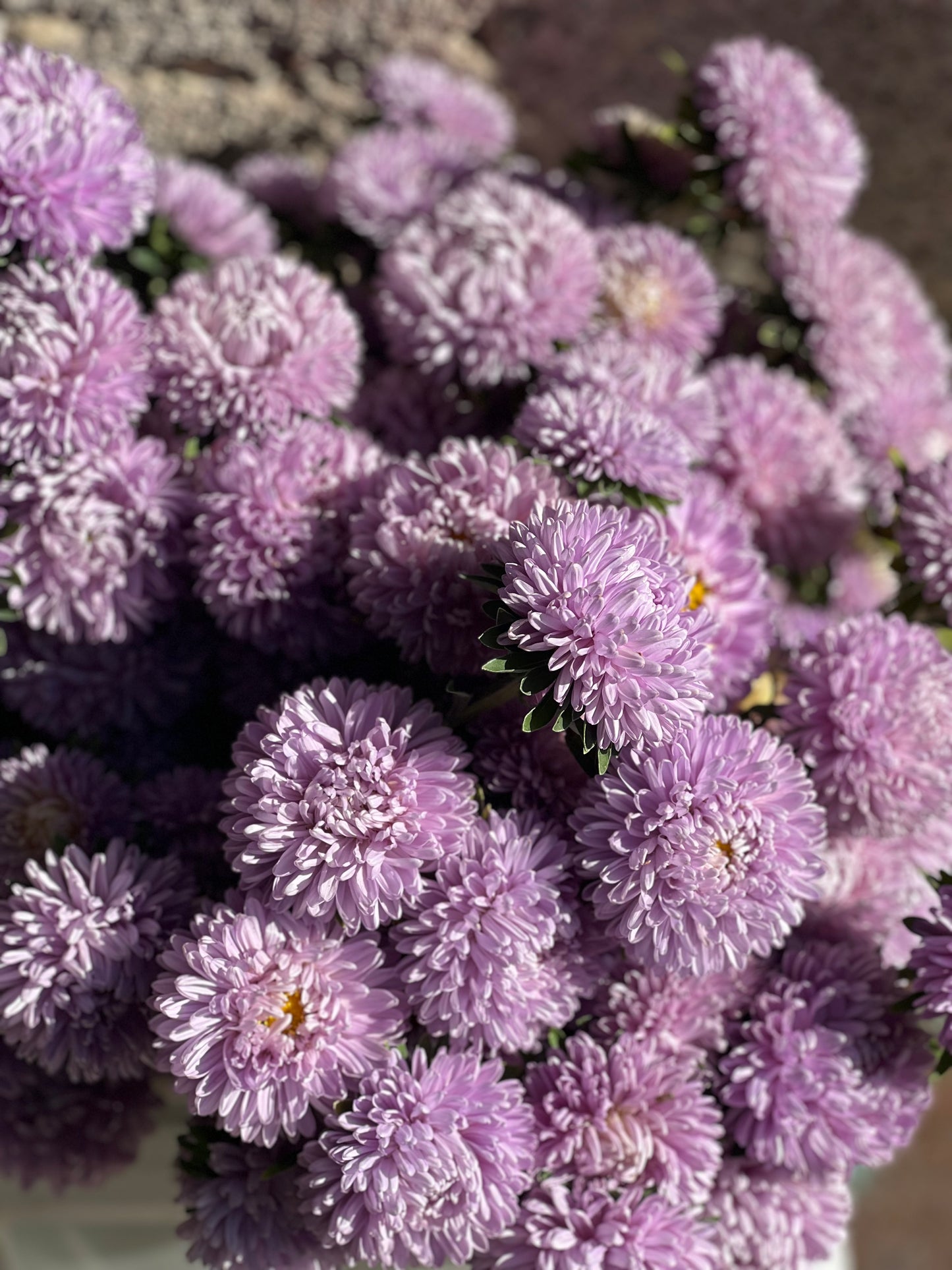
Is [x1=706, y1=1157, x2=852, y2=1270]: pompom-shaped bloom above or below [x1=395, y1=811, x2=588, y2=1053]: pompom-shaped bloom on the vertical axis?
below

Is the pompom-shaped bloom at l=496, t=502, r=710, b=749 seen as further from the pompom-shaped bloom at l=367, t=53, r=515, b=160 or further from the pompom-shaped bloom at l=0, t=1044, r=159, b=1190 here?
the pompom-shaped bloom at l=367, t=53, r=515, b=160

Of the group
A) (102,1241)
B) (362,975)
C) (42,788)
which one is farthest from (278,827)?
(102,1241)

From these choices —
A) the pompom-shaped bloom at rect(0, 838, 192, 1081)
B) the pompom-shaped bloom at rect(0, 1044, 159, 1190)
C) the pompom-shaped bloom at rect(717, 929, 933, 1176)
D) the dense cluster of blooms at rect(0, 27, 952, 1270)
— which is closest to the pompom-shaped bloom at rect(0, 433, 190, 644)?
the dense cluster of blooms at rect(0, 27, 952, 1270)

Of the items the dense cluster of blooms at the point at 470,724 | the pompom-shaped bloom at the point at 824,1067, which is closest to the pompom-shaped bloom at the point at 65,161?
the dense cluster of blooms at the point at 470,724

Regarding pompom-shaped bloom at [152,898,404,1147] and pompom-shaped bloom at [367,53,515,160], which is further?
pompom-shaped bloom at [367,53,515,160]

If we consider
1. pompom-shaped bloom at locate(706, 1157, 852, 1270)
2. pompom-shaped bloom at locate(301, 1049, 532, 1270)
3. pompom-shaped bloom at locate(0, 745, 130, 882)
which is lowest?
pompom-shaped bloom at locate(0, 745, 130, 882)

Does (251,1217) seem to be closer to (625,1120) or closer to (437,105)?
(625,1120)
